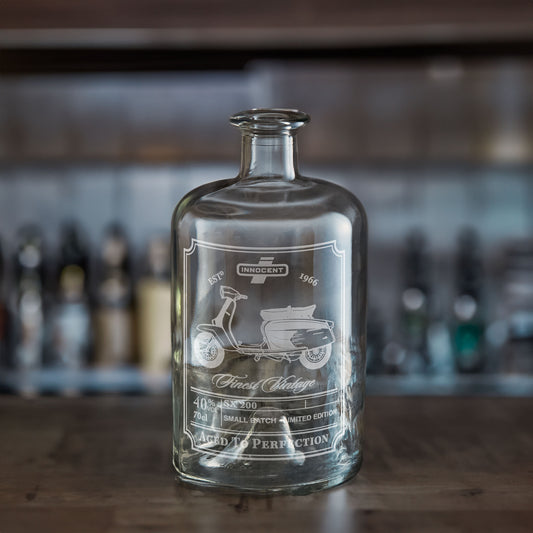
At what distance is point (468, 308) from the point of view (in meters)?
1.81

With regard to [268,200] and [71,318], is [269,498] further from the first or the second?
[71,318]

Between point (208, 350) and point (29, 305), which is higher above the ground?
point (208, 350)

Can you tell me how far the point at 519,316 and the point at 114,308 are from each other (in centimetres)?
96

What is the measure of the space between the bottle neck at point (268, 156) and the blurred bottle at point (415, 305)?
4.36 ft

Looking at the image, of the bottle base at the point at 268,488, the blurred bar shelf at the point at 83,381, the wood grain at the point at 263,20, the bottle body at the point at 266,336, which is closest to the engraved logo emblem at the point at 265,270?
the bottle body at the point at 266,336

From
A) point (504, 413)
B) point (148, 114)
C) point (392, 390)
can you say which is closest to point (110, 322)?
point (148, 114)

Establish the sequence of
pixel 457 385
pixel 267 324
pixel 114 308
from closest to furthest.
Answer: pixel 267 324, pixel 457 385, pixel 114 308

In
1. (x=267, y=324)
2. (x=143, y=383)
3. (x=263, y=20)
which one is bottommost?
(x=143, y=383)

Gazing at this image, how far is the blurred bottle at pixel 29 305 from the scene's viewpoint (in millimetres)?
1737

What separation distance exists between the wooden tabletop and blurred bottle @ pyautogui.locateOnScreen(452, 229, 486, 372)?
1.13 meters

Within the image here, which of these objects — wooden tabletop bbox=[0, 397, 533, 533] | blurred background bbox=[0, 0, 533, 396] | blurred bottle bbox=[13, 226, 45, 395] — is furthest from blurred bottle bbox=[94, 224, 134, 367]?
wooden tabletop bbox=[0, 397, 533, 533]

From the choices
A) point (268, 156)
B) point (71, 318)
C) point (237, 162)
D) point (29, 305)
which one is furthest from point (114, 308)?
point (268, 156)

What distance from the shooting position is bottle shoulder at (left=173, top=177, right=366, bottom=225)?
0.46 meters

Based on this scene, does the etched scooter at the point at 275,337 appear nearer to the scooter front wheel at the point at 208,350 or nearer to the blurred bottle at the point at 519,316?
the scooter front wheel at the point at 208,350
